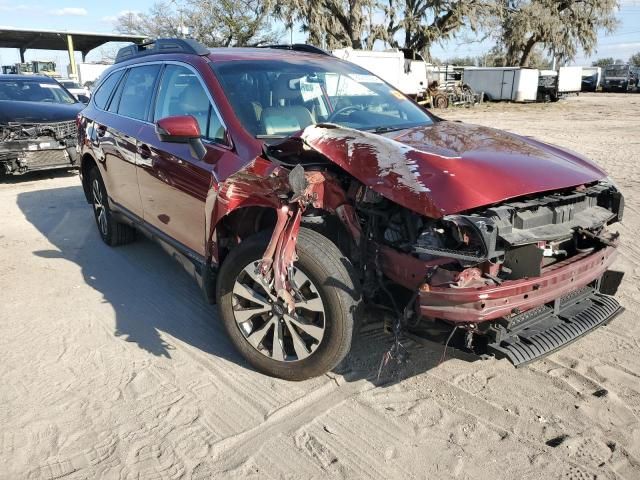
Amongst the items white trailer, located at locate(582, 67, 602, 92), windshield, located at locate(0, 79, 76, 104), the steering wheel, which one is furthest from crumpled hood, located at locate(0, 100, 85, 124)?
white trailer, located at locate(582, 67, 602, 92)

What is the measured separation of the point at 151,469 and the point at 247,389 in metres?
0.76

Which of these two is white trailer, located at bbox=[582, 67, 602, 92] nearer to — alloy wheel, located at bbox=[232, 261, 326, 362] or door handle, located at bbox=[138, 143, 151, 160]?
door handle, located at bbox=[138, 143, 151, 160]

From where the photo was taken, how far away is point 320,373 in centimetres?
310

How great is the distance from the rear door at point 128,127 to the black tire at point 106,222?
0.41m

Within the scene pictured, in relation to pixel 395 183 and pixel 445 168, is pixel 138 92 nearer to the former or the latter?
pixel 395 183

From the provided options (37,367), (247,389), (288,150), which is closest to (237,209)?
(288,150)

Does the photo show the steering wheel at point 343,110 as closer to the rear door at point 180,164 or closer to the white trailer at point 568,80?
the rear door at point 180,164

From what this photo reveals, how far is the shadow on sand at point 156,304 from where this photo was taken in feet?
11.4

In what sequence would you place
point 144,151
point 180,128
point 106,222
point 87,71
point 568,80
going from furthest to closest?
point 568,80, point 87,71, point 106,222, point 144,151, point 180,128

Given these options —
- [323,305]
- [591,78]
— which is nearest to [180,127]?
[323,305]

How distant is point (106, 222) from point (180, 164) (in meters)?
2.43

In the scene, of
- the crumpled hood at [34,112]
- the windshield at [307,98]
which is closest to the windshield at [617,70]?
the crumpled hood at [34,112]

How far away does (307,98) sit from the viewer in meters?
3.96

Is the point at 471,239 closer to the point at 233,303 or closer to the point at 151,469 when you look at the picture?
the point at 233,303
